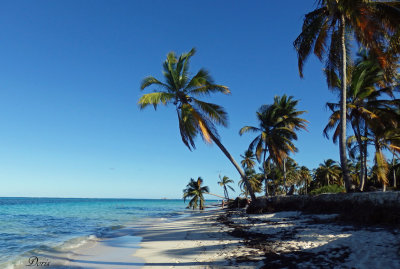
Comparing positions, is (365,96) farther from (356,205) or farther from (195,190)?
(195,190)

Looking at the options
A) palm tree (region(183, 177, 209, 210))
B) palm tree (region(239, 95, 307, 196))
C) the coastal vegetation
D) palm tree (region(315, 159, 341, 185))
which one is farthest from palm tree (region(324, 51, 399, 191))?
palm tree (region(315, 159, 341, 185))

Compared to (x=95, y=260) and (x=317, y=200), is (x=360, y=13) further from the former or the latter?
(x=95, y=260)

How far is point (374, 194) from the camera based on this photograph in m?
9.95

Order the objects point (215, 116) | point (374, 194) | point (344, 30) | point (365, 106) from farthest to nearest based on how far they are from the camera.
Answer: point (215, 116)
point (365, 106)
point (344, 30)
point (374, 194)

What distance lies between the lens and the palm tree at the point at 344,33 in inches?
386

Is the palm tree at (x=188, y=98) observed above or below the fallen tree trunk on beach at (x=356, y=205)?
above

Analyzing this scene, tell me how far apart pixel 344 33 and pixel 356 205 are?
30.1 feet

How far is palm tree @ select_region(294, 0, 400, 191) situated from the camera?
32.2 ft

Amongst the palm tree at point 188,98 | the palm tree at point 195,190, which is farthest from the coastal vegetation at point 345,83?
the palm tree at point 195,190

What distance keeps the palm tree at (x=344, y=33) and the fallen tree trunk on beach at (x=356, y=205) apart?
1265 millimetres

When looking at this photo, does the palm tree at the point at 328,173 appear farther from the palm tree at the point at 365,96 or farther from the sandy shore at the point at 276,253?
the sandy shore at the point at 276,253

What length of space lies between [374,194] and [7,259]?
1476 cm

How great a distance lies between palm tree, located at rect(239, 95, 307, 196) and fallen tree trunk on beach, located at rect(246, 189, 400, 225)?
25.7ft

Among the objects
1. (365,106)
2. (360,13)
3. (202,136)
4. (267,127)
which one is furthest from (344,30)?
(267,127)
